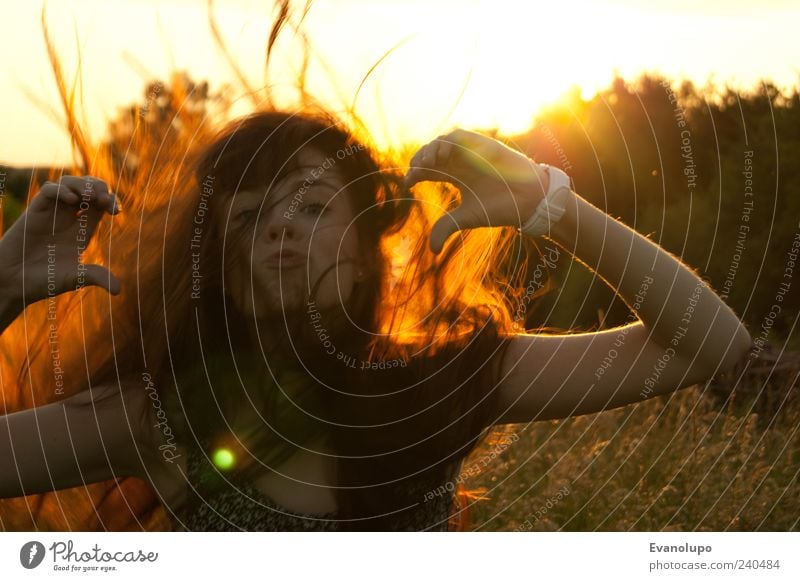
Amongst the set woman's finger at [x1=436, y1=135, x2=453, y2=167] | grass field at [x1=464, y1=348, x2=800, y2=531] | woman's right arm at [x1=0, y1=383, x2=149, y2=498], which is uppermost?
woman's finger at [x1=436, y1=135, x2=453, y2=167]

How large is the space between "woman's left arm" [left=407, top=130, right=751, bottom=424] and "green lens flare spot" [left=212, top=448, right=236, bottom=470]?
0.49 m

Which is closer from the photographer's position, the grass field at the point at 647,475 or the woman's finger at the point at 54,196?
the woman's finger at the point at 54,196

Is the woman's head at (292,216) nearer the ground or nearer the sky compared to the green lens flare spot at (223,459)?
nearer the sky

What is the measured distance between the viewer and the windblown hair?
6.04 feet

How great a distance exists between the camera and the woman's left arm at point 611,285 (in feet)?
5.29

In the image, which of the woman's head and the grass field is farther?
the grass field

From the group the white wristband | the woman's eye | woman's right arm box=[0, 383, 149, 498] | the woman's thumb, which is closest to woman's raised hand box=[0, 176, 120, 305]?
woman's right arm box=[0, 383, 149, 498]

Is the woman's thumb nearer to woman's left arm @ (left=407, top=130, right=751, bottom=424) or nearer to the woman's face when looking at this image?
woman's left arm @ (left=407, top=130, right=751, bottom=424)
